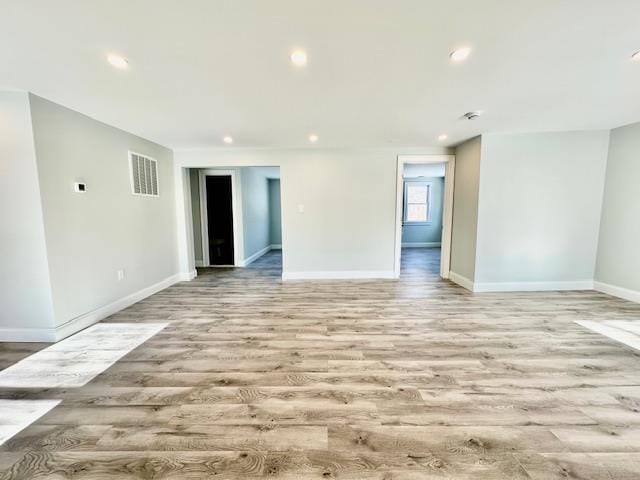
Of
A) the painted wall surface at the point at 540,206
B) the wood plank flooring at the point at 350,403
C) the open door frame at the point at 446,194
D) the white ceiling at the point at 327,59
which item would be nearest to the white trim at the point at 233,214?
the white ceiling at the point at 327,59

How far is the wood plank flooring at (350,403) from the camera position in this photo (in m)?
1.33

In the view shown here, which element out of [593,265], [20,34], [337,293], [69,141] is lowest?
[337,293]

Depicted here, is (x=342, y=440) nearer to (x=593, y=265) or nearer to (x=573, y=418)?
(x=573, y=418)

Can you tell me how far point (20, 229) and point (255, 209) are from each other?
4.93m

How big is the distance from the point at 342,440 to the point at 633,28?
305 centimetres

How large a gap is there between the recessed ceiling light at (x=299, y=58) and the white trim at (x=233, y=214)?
4.39 metres

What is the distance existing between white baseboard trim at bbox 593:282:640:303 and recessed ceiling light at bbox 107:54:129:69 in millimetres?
6369

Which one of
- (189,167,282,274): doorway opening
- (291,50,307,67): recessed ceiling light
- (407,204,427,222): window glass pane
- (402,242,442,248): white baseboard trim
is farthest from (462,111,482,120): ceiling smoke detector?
(402,242,442,248): white baseboard trim

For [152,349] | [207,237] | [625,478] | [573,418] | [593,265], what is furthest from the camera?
[207,237]

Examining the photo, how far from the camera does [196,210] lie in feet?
19.9

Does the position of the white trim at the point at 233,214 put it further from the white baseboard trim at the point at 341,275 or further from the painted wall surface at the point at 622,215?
the painted wall surface at the point at 622,215

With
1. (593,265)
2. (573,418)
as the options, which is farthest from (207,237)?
(593,265)

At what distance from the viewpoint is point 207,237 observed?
6.18 meters

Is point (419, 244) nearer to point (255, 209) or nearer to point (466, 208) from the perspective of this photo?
point (466, 208)
